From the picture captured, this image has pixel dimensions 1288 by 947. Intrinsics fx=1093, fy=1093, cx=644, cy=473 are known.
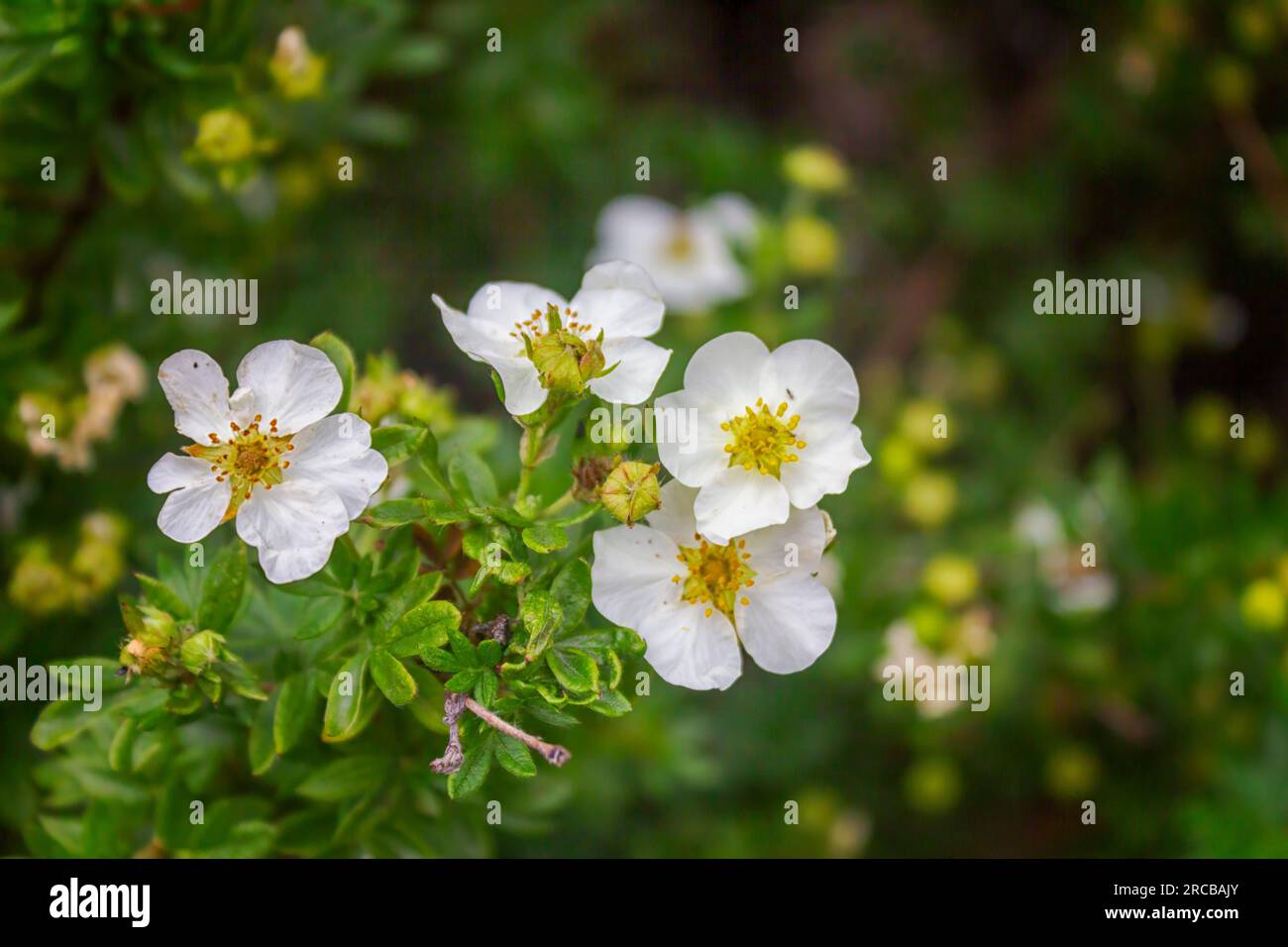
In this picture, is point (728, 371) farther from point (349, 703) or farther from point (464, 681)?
point (349, 703)

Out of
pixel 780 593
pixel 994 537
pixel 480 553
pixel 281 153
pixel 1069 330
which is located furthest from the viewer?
pixel 1069 330

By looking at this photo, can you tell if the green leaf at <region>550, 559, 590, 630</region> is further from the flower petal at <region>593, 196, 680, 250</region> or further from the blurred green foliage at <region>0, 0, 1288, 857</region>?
the flower petal at <region>593, 196, 680, 250</region>

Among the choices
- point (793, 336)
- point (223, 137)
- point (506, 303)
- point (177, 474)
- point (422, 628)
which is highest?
point (223, 137)

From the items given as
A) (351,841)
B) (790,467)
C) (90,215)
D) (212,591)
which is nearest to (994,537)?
(790,467)

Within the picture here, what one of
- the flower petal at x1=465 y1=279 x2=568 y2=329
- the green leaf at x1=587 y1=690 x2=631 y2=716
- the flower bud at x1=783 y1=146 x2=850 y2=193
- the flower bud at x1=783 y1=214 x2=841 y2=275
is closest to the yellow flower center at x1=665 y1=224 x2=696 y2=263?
the flower bud at x1=783 y1=214 x2=841 y2=275

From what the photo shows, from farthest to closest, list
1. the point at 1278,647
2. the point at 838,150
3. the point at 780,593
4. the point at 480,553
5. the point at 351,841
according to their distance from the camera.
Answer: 1. the point at 838,150
2. the point at 1278,647
3. the point at 351,841
4. the point at 780,593
5. the point at 480,553

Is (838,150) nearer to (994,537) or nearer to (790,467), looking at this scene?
(994,537)

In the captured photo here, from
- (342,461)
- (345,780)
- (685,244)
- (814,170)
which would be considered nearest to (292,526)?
(342,461)
